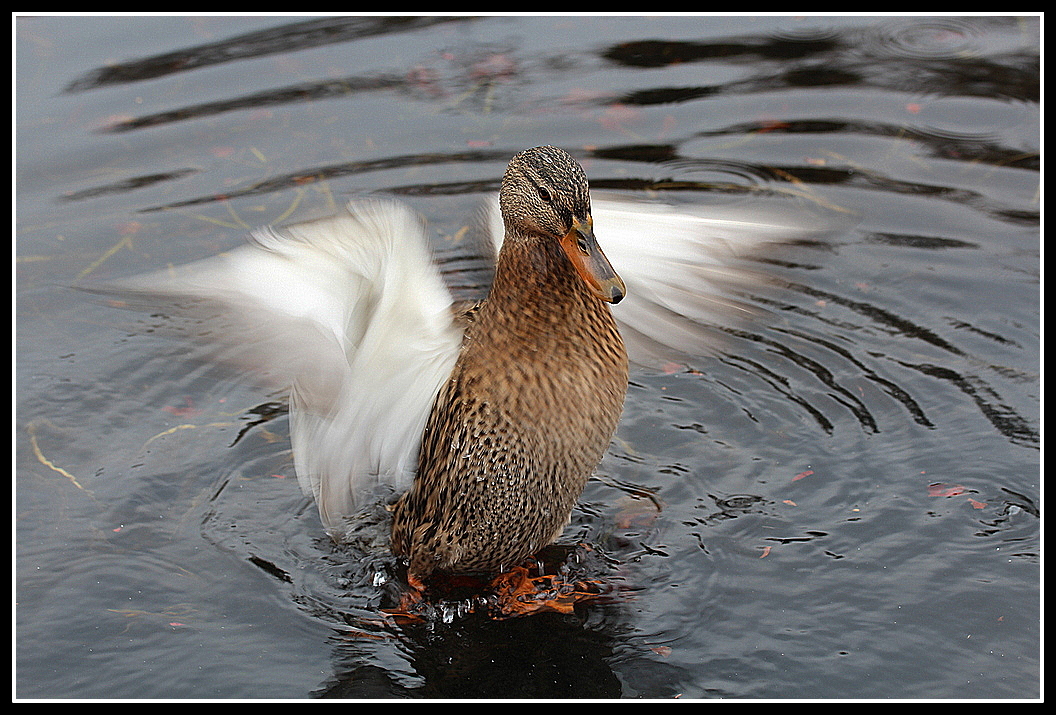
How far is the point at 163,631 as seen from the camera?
368 centimetres

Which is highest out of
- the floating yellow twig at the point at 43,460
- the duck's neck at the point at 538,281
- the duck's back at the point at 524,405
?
the duck's neck at the point at 538,281

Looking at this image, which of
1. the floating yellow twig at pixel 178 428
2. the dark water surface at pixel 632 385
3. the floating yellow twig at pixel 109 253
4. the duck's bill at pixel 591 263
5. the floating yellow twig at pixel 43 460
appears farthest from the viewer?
the floating yellow twig at pixel 109 253

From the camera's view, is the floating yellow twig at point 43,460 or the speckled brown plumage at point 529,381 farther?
the floating yellow twig at point 43,460

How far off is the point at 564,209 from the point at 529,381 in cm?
56

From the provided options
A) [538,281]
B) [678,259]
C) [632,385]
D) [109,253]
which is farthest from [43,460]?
[678,259]

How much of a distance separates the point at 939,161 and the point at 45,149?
17.3 ft

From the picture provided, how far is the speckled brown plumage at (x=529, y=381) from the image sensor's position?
3.31 meters

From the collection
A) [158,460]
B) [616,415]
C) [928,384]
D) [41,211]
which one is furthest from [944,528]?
[41,211]

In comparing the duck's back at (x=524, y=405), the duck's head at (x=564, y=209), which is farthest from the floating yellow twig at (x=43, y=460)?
the duck's head at (x=564, y=209)

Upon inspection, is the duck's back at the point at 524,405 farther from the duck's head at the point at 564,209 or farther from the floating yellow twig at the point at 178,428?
the floating yellow twig at the point at 178,428

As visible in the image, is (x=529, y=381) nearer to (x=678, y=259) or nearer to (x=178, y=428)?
(x=678, y=259)

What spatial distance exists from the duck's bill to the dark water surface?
1245 millimetres

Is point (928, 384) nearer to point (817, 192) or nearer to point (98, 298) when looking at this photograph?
point (817, 192)

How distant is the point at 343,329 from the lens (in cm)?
338
